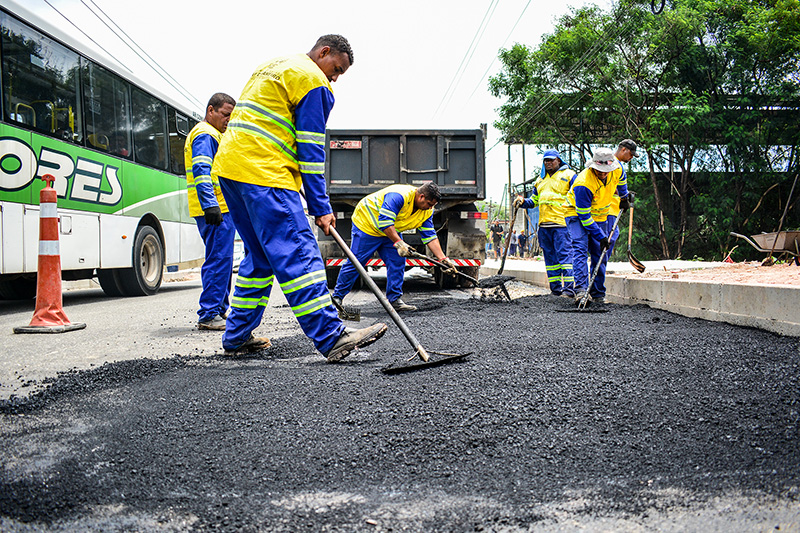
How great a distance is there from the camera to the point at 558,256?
749cm

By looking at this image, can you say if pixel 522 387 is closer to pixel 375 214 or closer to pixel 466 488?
pixel 466 488

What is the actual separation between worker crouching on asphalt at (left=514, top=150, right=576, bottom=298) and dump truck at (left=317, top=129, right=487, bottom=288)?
1.58 metres

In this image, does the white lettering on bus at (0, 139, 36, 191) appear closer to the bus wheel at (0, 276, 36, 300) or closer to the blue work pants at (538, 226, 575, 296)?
the bus wheel at (0, 276, 36, 300)

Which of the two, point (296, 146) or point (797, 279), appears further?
point (797, 279)

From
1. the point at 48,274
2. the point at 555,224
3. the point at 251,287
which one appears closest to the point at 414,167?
the point at 555,224

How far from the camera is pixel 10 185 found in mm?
5996

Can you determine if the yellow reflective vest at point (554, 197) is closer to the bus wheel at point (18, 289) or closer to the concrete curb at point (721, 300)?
the concrete curb at point (721, 300)

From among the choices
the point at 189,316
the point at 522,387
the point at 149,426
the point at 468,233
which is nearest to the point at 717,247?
the point at 468,233

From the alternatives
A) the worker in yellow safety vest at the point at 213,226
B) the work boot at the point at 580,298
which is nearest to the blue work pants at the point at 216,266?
the worker in yellow safety vest at the point at 213,226

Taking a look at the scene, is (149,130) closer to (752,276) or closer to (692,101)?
(752,276)

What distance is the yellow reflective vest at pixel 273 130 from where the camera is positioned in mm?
3189

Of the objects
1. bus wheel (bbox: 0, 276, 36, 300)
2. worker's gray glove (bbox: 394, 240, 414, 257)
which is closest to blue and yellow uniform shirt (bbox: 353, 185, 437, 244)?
worker's gray glove (bbox: 394, 240, 414, 257)

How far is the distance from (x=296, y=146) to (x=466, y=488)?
2.20 m

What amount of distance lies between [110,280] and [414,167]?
189 inches
